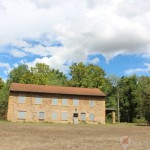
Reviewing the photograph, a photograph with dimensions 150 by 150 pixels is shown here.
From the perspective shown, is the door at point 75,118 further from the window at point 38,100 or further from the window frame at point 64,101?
the window at point 38,100

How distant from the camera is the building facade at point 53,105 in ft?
177

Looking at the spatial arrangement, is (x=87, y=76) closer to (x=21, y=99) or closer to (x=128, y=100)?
(x=128, y=100)

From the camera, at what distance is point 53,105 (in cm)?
5547

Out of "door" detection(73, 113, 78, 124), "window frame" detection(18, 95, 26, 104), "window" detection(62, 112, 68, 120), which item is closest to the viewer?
"window frame" detection(18, 95, 26, 104)

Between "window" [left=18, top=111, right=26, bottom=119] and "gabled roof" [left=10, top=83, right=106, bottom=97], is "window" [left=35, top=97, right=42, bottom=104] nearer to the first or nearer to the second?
"gabled roof" [left=10, top=83, right=106, bottom=97]

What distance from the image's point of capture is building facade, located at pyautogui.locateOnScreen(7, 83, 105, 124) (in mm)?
53844

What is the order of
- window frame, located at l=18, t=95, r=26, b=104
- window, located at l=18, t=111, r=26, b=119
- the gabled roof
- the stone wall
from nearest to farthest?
1. window, located at l=18, t=111, r=26, b=119
2. the stone wall
3. window frame, located at l=18, t=95, r=26, b=104
4. the gabled roof

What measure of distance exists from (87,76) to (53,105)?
69.7 ft

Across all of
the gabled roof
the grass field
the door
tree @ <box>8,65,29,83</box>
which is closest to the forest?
tree @ <box>8,65,29,83</box>

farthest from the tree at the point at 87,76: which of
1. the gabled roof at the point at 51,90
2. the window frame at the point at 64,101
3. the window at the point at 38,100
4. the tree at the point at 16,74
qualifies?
the window at the point at 38,100

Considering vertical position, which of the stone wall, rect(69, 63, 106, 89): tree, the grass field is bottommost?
the grass field

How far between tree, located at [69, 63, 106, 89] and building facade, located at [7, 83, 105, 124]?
15.7 meters

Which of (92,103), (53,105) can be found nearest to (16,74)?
(53,105)

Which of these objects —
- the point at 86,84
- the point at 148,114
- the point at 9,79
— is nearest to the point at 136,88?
the point at 86,84
